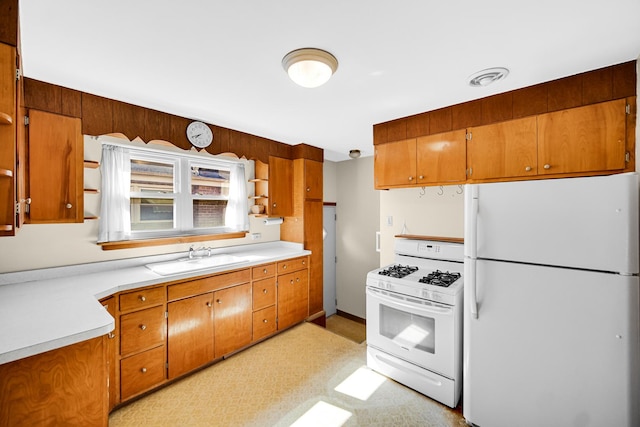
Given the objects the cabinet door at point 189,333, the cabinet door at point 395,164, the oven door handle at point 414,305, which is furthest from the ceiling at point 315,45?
the cabinet door at point 189,333

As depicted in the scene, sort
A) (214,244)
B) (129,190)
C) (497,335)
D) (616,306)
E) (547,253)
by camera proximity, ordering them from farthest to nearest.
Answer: (214,244) < (129,190) < (497,335) < (547,253) < (616,306)

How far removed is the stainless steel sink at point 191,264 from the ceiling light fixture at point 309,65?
72.2 inches

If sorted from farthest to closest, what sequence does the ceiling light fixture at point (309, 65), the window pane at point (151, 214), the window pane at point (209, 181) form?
the window pane at point (209, 181) → the window pane at point (151, 214) → the ceiling light fixture at point (309, 65)

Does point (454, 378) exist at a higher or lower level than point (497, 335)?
lower

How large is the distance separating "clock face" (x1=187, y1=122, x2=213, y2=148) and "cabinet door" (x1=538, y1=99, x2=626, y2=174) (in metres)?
2.93

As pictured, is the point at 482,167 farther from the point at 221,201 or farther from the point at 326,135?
the point at 221,201

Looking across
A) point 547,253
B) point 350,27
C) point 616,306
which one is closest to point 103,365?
point 350,27

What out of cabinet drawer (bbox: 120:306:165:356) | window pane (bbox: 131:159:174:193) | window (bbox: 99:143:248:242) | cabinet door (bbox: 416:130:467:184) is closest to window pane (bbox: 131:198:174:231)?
window (bbox: 99:143:248:242)

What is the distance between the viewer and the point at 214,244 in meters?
3.17

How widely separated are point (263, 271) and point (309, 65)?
216 centimetres

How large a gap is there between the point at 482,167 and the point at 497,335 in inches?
52.4

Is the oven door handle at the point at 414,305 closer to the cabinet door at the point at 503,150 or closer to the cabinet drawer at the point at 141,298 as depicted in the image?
the cabinet door at the point at 503,150

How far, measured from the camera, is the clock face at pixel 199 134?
2.67 meters

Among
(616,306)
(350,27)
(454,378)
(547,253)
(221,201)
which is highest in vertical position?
(350,27)
